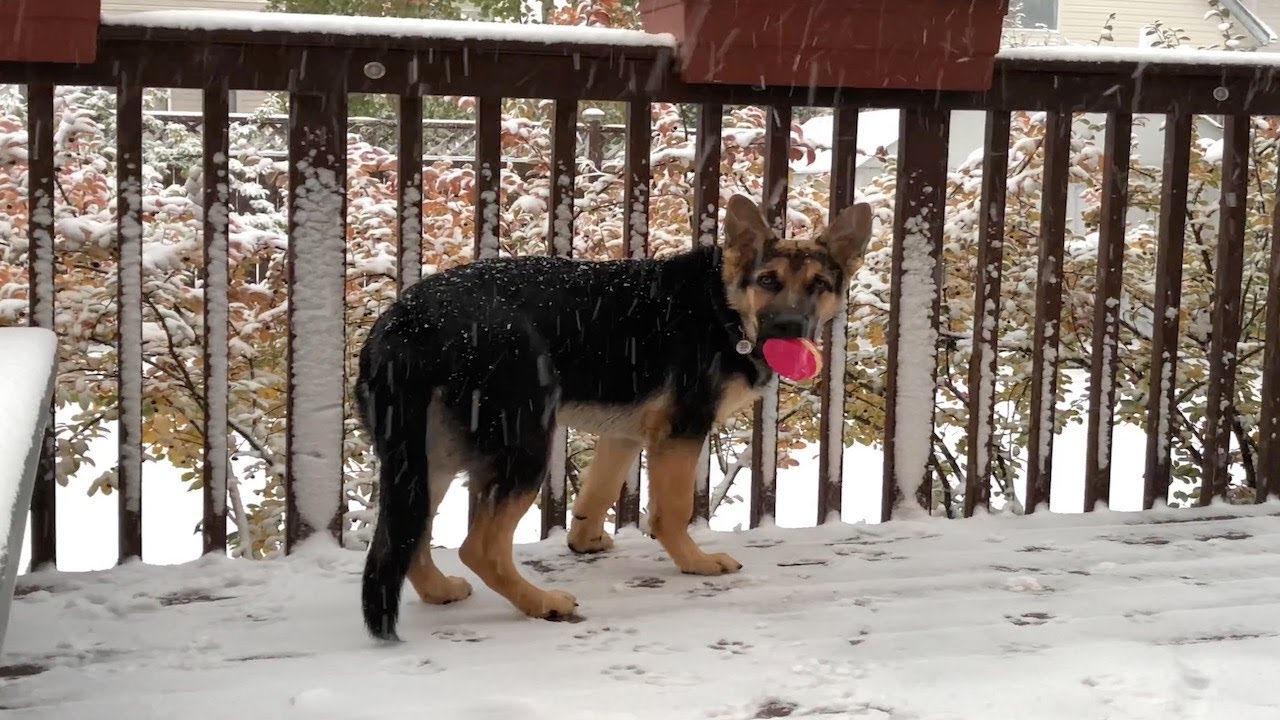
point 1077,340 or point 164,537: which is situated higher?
point 1077,340

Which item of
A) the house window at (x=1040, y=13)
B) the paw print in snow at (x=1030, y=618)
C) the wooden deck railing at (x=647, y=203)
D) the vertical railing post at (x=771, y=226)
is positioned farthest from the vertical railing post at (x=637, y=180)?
the house window at (x=1040, y=13)

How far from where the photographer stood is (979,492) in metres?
3.71

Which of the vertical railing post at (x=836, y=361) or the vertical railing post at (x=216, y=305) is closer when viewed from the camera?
the vertical railing post at (x=216, y=305)

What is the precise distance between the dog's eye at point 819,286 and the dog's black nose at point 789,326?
11 centimetres

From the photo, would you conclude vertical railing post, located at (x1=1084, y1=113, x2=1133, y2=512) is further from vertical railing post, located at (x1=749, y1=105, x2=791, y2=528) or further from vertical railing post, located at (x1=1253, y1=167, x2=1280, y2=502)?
vertical railing post, located at (x1=749, y1=105, x2=791, y2=528)

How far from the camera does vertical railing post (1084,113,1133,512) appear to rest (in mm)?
3662

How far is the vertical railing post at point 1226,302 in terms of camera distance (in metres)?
3.75

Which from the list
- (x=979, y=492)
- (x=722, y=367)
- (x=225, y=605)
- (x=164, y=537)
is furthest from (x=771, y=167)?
(x=164, y=537)

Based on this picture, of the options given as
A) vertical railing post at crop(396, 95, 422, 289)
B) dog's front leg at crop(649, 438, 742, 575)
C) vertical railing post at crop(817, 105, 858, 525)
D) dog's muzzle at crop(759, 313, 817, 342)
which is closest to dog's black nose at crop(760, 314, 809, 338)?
dog's muzzle at crop(759, 313, 817, 342)

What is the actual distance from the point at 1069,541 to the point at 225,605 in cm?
225

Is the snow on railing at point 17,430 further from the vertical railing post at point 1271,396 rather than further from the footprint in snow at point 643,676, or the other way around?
the vertical railing post at point 1271,396

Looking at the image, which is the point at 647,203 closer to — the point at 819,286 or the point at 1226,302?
the point at 819,286

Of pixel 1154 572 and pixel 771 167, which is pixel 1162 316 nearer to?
pixel 1154 572

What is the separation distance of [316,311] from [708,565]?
119cm
